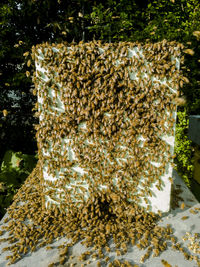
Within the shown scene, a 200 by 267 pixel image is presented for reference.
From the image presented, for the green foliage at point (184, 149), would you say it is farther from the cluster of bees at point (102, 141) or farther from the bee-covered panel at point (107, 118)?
the cluster of bees at point (102, 141)

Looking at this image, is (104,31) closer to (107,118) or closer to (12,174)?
(107,118)

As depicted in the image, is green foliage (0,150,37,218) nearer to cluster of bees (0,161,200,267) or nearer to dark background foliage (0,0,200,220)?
dark background foliage (0,0,200,220)

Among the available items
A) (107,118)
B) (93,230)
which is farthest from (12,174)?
(107,118)

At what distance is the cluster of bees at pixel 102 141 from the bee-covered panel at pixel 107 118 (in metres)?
0.01

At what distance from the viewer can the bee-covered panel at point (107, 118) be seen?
2719 millimetres

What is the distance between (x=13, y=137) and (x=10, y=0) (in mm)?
4137

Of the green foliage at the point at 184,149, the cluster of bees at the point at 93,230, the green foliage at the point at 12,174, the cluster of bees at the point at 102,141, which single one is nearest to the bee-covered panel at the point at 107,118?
the cluster of bees at the point at 102,141

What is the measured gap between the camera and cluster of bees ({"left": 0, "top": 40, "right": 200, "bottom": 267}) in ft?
8.86

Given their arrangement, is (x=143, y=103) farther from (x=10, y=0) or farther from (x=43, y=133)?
(x=10, y=0)

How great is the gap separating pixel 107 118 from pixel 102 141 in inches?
15.1

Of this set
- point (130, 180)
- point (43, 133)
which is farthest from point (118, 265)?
point (43, 133)

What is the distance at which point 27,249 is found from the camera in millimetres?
2625

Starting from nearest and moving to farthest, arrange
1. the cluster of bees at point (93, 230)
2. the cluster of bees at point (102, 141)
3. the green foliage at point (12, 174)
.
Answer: the cluster of bees at point (93, 230) → the cluster of bees at point (102, 141) → the green foliage at point (12, 174)

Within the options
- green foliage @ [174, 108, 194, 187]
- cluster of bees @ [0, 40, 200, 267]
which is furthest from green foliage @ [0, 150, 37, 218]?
green foliage @ [174, 108, 194, 187]
